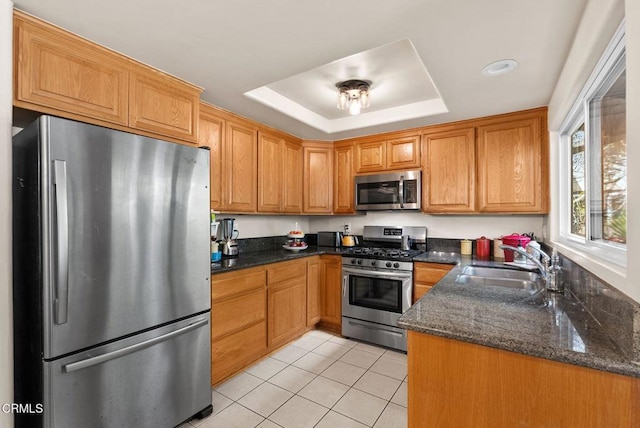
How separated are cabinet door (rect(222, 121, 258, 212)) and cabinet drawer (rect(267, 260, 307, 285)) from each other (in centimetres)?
63

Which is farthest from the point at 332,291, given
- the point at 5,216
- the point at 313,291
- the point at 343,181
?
the point at 5,216

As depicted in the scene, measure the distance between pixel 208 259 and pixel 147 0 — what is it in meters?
1.41

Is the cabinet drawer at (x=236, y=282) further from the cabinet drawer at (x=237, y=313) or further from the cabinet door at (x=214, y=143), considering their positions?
the cabinet door at (x=214, y=143)

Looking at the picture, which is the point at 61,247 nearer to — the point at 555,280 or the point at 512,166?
the point at 555,280

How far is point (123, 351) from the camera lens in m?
1.47

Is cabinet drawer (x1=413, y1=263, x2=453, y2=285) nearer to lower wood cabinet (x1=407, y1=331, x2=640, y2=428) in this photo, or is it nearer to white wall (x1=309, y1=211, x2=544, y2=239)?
white wall (x1=309, y1=211, x2=544, y2=239)

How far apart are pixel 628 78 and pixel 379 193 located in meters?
2.47

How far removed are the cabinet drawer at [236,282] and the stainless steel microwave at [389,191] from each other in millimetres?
1526

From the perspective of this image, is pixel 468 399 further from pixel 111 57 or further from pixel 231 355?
pixel 111 57

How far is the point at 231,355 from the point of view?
2.26 m

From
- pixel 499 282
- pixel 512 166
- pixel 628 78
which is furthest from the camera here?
pixel 512 166

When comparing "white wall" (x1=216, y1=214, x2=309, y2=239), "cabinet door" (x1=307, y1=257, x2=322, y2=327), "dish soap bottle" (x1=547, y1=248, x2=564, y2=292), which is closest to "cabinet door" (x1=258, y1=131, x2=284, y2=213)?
"white wall" (x1=216, y1=214, x2=309, y2=239)

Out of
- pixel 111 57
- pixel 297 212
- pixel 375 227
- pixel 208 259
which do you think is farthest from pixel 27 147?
pixel 375 227

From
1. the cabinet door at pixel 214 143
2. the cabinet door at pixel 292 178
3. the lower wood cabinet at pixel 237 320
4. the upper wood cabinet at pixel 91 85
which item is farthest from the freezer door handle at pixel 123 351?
the cabinet door at pixel 292 178
